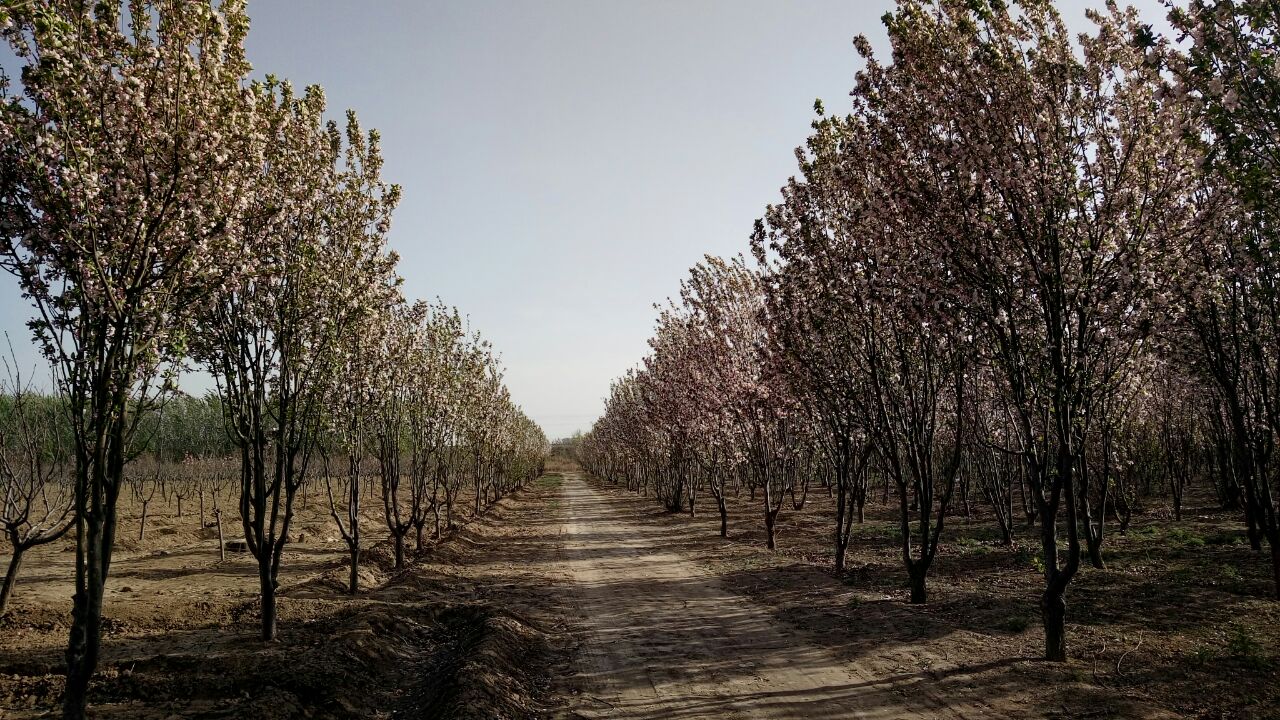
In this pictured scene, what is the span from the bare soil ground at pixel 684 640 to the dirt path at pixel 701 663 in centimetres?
5

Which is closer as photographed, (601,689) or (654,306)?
(601,689)

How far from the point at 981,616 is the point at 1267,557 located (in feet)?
33.1

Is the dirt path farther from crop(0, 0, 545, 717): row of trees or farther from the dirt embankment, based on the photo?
crop(0, 0, 545, 717): row of trees

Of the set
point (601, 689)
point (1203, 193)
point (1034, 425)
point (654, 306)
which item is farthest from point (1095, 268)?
point (654, 306)

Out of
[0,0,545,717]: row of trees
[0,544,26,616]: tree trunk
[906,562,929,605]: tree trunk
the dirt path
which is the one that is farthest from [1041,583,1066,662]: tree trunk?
[0,544,26,616]: tree trunk

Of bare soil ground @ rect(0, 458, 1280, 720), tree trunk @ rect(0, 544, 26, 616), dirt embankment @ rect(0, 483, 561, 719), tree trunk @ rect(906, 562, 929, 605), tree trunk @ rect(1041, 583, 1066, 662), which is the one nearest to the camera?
bare soil ground @ rect(0, 458, 1280, 720)

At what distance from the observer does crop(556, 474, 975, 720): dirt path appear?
8109 millimetres

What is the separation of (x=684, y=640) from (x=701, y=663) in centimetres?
Answer: 144

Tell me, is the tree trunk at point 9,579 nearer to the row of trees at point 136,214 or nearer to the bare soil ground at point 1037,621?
the row of trees at point 136,214

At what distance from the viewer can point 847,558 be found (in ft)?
65.4

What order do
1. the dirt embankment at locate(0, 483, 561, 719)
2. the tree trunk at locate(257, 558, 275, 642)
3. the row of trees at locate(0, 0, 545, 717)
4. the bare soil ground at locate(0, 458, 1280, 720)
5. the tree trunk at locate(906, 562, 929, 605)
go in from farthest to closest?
1. the tree trunk at locate(906, 562, 929, 605)
2. the tree trunk at locate(257, 558, 275, 642)
3. the dirt embankment at locate(0, 483, 561, 719)
4. the bare soil ground at locate(0, 458, 1280, 720)
5. the row of trees at locate(0, 0, 545, 717)

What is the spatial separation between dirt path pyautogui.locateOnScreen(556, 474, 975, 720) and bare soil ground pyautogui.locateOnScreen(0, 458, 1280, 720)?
5cm

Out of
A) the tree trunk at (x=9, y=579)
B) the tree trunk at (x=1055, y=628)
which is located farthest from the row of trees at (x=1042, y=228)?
the tree trunk at (x=9, y=579)

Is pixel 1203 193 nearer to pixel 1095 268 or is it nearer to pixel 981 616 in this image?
pixel 1095 268
